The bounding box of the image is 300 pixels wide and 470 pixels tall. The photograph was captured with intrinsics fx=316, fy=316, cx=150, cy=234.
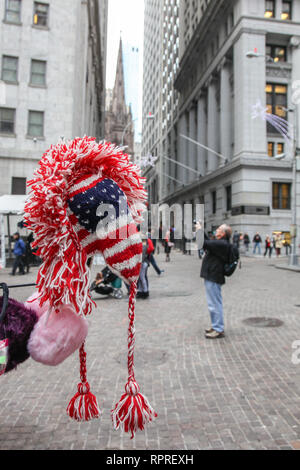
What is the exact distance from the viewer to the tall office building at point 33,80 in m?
22.6

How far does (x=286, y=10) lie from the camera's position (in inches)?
1106

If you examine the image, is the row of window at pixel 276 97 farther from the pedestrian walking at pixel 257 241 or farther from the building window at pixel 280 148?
the pedestrian walking at pixel 257 241

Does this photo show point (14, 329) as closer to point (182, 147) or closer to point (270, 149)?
point (270, 149)

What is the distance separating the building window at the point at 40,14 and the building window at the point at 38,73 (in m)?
2.76

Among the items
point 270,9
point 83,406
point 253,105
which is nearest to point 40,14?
point 253,105

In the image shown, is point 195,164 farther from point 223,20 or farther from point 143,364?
point 143,364

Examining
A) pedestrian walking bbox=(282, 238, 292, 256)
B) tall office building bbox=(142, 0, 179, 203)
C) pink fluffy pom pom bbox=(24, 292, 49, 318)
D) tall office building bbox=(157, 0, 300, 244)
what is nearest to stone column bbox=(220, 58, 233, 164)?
tall office building bbox=(157, 0, 300, 244)

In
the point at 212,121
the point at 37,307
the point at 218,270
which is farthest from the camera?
the point at 212,121

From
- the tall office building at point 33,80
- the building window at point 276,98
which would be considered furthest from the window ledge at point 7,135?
the building window at point 276,98

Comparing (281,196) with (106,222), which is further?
(281,196)

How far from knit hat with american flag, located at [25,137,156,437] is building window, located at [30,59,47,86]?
25182 mm

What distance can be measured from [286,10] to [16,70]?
23827 millimetres

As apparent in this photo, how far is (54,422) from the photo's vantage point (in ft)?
9.68
